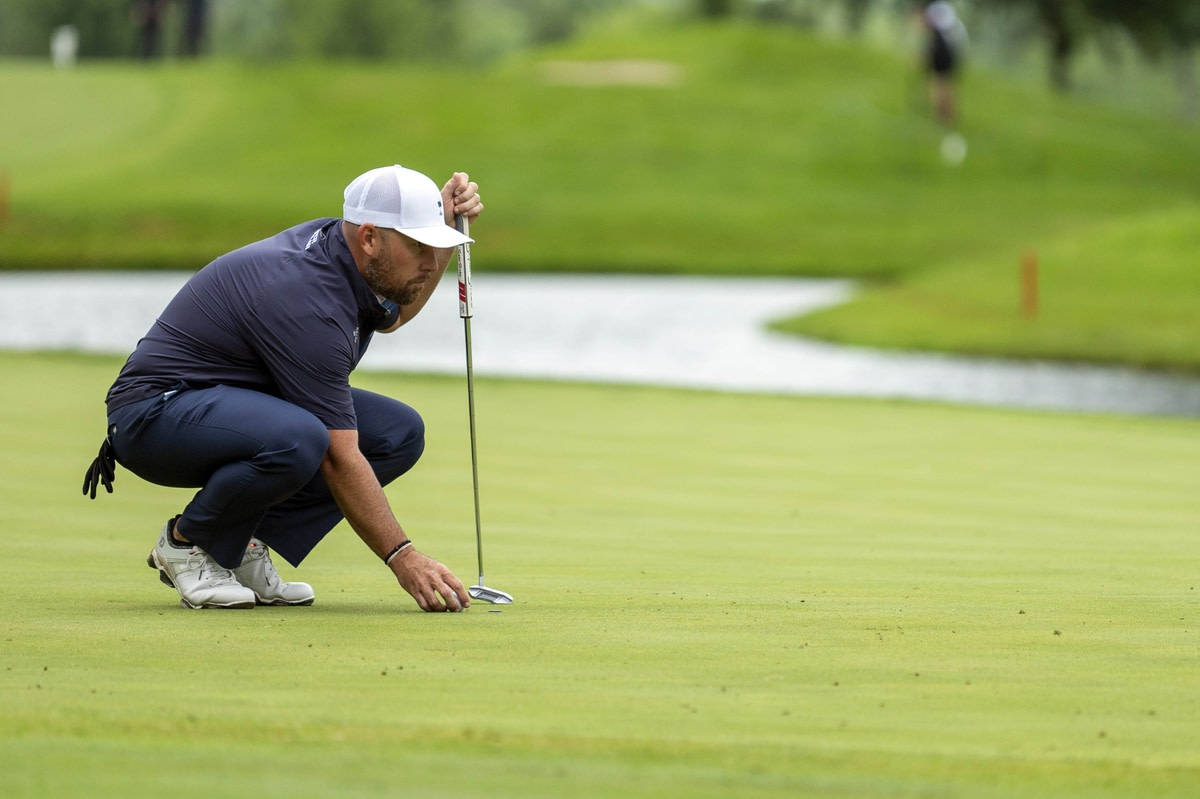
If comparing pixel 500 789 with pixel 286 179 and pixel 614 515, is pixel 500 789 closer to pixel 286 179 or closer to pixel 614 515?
pixel 614 515

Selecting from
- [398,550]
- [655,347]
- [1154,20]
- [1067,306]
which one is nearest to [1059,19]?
[1154,20]

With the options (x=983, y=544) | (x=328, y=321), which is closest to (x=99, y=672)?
(x=328, y=321)

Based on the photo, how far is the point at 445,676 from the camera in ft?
14.8

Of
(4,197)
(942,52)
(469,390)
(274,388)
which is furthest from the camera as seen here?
(942,52)

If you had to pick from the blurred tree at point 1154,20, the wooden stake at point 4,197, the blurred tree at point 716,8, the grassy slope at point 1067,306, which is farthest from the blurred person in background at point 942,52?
the blurred tree at point 716,8

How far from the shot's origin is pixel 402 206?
5.34 metres

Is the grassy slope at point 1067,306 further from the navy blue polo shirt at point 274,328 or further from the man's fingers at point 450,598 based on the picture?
the navy blue polo shirt at point 274,328

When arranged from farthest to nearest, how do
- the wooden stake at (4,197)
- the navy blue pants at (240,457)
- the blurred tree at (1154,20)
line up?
the blurred tree at (1154,20), the wooden stake at (4,197), the navy blue pants at (240,457)

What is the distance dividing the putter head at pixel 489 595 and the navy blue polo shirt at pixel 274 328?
728mm

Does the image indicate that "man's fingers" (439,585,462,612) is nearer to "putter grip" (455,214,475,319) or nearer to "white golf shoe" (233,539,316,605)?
"white golf shoe" (233,539,316,605)

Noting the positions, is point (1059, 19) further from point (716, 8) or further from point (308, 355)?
point (308, 355)

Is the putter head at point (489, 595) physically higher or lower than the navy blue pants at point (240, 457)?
lower

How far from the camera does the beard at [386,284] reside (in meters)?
5.39

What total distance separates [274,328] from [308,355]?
0.42 ft
